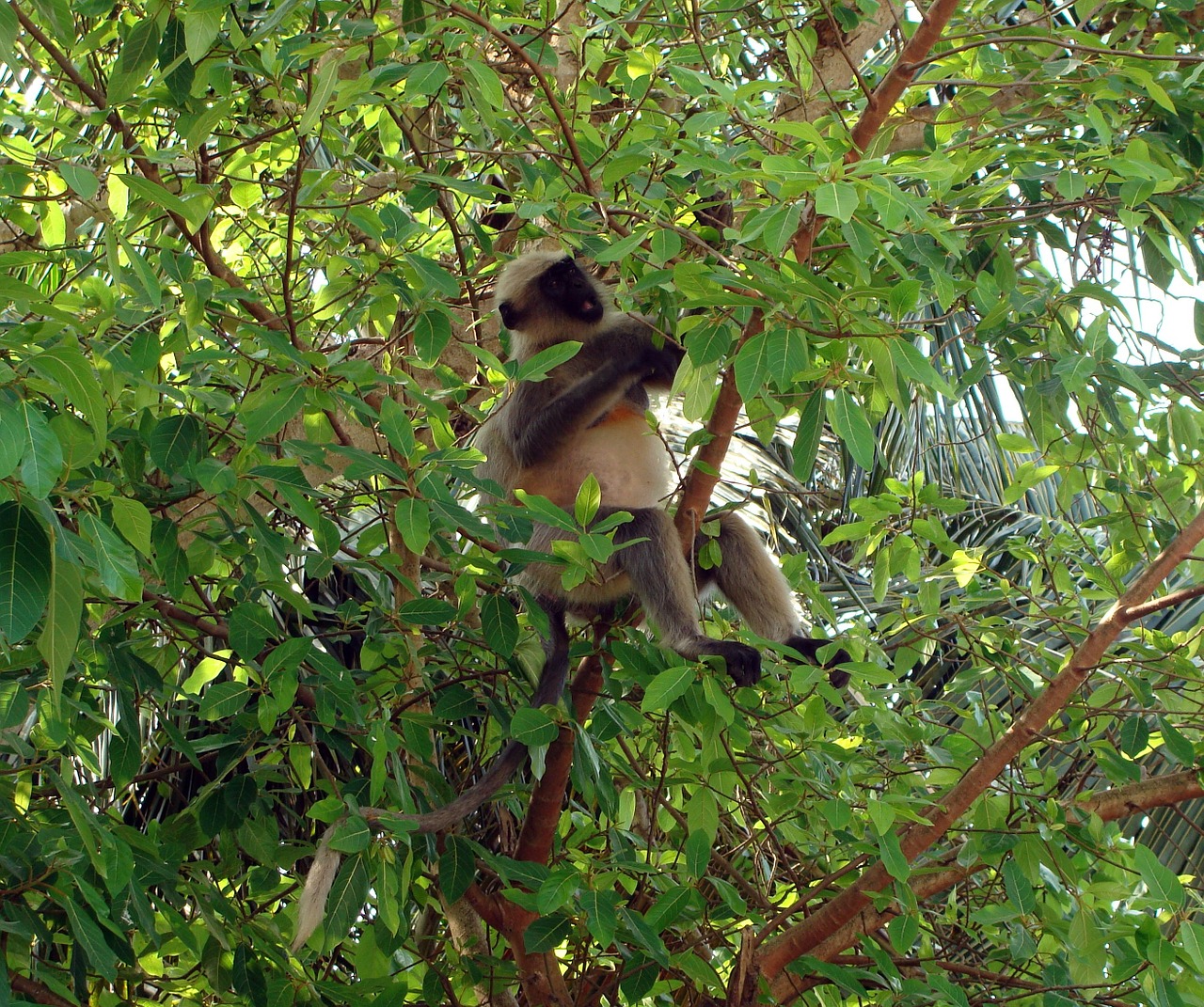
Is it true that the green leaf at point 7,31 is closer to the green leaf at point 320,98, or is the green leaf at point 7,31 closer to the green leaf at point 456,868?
the green leaf at point 320,98

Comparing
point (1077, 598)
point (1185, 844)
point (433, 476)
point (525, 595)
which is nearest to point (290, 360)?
point (433, 476)

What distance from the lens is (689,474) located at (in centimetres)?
307

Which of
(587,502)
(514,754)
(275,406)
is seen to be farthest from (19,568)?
(514,754)

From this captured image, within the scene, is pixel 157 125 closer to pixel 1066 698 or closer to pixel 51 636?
pixel 51 636

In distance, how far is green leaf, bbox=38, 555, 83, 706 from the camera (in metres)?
1.61

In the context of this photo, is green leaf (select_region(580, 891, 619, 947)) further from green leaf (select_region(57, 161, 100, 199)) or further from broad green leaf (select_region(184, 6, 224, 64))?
broad green leaf (select_region(184, 6, 224, 64))

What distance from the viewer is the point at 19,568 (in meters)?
1.61

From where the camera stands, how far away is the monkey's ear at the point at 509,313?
13.0ft

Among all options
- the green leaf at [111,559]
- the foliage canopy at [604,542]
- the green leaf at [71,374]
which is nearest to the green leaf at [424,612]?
the foliage canopy at [604,542]

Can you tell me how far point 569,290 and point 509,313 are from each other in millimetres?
210

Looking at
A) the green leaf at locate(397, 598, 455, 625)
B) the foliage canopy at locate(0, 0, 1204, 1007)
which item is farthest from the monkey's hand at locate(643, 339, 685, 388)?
the green leaf at locate(397, 598, 455, 625)

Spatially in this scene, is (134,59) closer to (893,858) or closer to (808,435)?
(808,435)

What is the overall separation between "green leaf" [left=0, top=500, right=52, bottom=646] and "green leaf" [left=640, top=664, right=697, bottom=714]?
119 centimetres

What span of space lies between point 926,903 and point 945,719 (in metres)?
2.10
